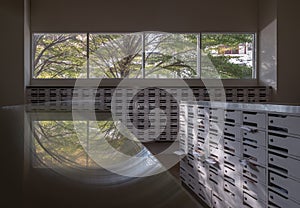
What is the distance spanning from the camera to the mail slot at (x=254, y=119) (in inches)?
73.2

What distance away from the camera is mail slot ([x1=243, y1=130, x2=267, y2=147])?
1.85m

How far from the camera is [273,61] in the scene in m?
5.10

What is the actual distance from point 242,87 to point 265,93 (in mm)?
354

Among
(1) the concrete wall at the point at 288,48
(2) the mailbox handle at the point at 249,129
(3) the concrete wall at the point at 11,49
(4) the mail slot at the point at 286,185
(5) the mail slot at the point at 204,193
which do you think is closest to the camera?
(4) the mail slot at the point at 286,185

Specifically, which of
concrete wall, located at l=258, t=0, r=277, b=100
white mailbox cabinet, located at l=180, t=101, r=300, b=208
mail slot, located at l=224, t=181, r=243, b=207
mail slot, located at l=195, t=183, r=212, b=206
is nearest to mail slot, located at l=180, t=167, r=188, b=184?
white mailbox cabinet, located at l=180, t=101, r=300, b=208

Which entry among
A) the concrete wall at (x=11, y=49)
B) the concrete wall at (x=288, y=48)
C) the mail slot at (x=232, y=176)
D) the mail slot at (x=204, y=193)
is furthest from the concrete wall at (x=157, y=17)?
the mail slot at (x=232, y=176)

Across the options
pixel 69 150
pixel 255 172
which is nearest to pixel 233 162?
pixel 255 172

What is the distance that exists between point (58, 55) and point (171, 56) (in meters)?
1.81

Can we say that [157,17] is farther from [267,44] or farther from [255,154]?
[255,154]

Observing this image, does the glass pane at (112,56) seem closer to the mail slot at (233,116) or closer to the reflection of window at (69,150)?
the mail slot at (233,116)

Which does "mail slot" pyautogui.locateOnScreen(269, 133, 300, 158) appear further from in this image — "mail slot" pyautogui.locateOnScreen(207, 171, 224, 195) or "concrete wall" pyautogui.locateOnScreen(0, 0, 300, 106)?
"concrete wall" pyautogui.locateOnScreen(0, 0, 300, 106)

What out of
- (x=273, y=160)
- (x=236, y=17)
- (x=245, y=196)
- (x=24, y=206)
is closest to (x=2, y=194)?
(x=24, y=206)

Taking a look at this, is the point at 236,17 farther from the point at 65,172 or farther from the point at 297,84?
the point at 65,172

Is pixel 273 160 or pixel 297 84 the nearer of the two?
pixel 273 160
